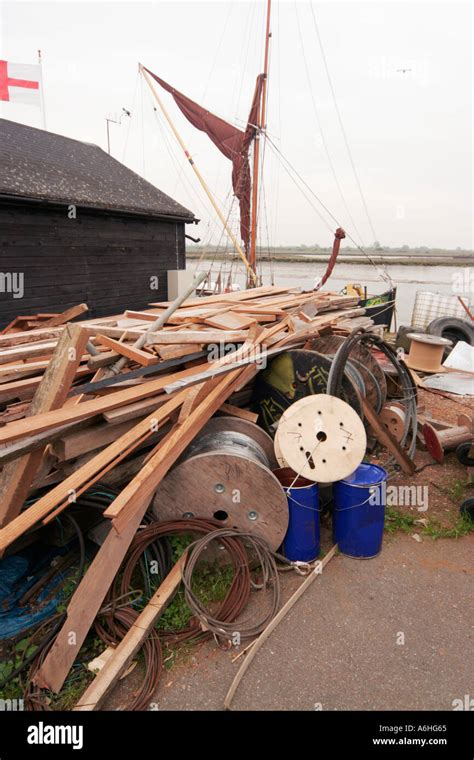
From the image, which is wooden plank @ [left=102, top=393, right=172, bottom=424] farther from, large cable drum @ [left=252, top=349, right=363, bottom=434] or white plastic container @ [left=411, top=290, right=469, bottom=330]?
white plastic container @ [left=411, top=290, right=469, bottom=330]

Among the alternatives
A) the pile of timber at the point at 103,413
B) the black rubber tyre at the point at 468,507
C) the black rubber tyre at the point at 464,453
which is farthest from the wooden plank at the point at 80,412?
the black rubber tyre at the point at 464,453

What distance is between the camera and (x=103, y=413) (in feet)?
13.5

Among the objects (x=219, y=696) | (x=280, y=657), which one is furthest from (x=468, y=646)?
(x=219, y=696)

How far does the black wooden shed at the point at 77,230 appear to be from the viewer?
368 inches

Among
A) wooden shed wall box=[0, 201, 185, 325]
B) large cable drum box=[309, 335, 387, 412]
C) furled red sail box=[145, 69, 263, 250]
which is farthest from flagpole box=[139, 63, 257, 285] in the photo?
large cable drum box=[309, 335, 387, 412]

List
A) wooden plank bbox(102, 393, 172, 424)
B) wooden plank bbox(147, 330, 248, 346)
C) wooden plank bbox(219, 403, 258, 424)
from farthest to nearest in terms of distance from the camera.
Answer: wooden plank bbox(219, 403, 258, 424)
wooden plank bbox(147, 330, 248, 346)
wooden plank bbox(102, 393, 172, 424)

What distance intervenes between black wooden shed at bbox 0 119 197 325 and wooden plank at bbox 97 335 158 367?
18.8 ft

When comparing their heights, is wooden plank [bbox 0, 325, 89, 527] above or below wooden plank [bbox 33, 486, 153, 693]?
above

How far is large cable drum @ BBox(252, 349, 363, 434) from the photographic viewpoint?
603cm

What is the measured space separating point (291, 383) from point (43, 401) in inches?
136

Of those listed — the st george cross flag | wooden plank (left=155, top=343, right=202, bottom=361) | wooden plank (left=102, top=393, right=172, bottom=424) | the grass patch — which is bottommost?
the grass patch

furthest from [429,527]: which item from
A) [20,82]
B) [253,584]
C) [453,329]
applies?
[20,82]

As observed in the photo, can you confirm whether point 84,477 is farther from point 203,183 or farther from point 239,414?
point 203,183
